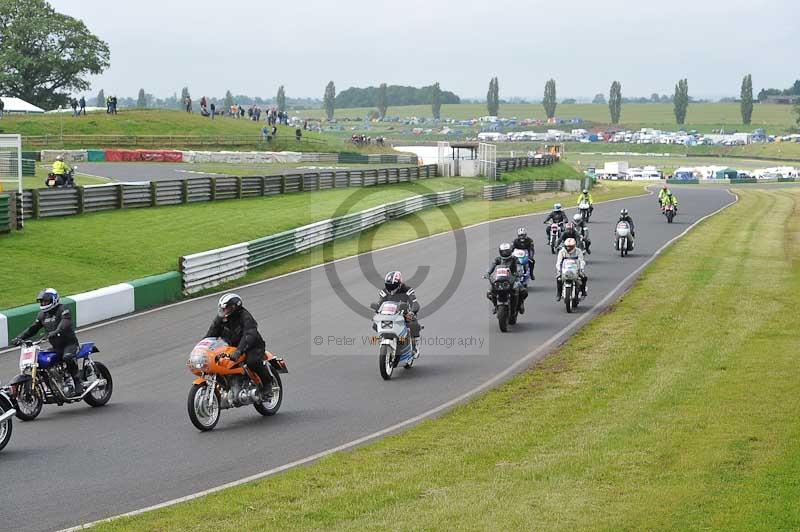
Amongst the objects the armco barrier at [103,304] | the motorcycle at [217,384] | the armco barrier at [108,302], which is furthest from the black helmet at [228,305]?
the armco barrier at [103,304]

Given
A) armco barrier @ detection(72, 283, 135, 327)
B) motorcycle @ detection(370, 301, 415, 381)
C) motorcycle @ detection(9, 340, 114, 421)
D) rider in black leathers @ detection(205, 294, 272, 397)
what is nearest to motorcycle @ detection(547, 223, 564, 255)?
armco barrier @ detection(72, 283, 135, 327)

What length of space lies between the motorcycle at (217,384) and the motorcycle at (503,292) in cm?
835

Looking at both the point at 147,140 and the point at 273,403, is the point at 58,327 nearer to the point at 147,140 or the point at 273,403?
the point at 273,403

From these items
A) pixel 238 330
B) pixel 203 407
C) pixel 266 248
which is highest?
pixel 238 330

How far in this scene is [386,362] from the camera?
18125 millimetres

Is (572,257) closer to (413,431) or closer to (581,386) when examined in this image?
(581,386)

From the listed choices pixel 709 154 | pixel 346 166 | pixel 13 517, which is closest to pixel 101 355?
pixel 13 517

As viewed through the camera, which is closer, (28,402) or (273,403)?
(28,402)

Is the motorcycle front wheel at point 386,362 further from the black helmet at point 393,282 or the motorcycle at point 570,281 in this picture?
the motorcycle at point 570,281

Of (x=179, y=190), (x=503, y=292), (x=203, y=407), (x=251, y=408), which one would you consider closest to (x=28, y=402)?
(x=203, y=407)

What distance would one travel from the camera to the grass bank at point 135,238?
90.1ft

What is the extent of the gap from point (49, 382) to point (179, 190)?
28259 millimetres

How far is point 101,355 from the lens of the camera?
65.8ft

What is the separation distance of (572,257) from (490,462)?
44.6 ft
